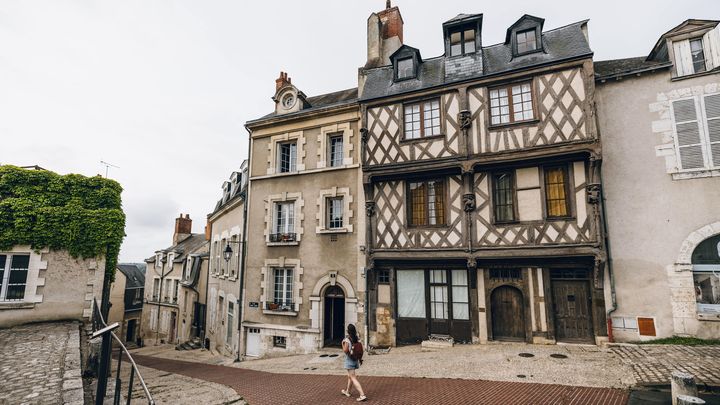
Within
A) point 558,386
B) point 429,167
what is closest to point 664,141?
point 429,167

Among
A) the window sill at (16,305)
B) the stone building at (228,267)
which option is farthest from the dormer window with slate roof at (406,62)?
the window sill at (16,305)

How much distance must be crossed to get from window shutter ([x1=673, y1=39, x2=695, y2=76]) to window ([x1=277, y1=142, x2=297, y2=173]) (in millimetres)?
12346

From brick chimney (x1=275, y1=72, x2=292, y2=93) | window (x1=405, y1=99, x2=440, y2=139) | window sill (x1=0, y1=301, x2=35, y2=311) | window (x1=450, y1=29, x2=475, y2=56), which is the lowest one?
window sill (x1=0, y1=301, x2=35, y2=311)

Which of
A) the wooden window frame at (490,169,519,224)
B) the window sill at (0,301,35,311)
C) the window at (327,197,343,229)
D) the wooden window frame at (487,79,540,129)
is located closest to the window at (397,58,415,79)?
the wooden window frame at (487,79,540,129)

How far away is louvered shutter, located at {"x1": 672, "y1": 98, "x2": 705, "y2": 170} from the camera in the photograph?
9.27 meters

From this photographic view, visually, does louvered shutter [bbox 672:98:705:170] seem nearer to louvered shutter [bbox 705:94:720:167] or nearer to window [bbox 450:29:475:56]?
louvered shutter [bbox 705:94:720:167]

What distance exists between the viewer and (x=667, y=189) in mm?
9453

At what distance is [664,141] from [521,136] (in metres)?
3.76

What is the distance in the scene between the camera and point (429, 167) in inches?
425

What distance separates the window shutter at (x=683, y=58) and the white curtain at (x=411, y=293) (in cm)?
916

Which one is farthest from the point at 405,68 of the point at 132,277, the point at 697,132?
the point at 132,277

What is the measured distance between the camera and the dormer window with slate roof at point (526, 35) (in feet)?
35.0

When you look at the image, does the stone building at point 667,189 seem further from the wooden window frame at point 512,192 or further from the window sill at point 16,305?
the window sill at point 16,305

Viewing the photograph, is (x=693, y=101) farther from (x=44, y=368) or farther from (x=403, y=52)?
(x=44, y=368)
